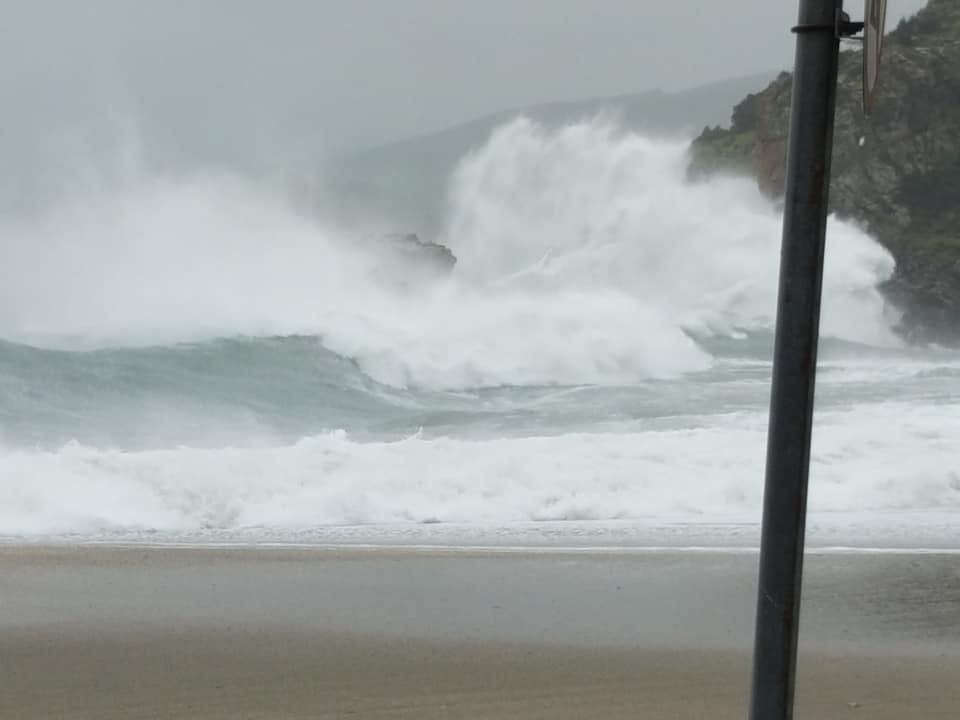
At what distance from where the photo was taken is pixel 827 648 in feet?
14.9

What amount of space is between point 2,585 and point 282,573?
49.8 inches

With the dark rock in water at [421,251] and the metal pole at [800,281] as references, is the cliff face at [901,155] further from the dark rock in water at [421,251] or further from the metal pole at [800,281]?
the metal pole at [800,281]

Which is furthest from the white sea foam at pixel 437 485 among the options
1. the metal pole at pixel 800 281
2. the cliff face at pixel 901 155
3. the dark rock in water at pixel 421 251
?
the cliff face at pixel 901 155

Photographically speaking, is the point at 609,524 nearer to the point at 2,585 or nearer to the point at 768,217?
the point at 2,585

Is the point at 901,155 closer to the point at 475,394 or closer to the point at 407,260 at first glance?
the point at 407,260

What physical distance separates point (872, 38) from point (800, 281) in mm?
286

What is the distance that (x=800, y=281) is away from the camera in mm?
1417

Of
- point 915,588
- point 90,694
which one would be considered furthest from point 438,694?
point 915,588

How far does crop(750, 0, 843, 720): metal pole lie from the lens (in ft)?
4.63

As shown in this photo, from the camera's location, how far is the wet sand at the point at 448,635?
12.7ft

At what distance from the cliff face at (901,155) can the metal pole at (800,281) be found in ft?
107

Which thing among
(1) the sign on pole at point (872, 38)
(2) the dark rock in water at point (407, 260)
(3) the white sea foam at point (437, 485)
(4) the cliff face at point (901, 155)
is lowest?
(3) the white sea foam at point (437, 485)

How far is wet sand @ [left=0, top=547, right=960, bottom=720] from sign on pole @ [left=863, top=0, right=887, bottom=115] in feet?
8.36

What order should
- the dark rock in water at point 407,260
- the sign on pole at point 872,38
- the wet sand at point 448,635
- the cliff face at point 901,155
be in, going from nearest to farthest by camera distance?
1. the sign on pole at point 872,38
2. the wet sand at point 448,635
3. the dark rock in water at point 407,260
4. the cliff face at point 901,155
